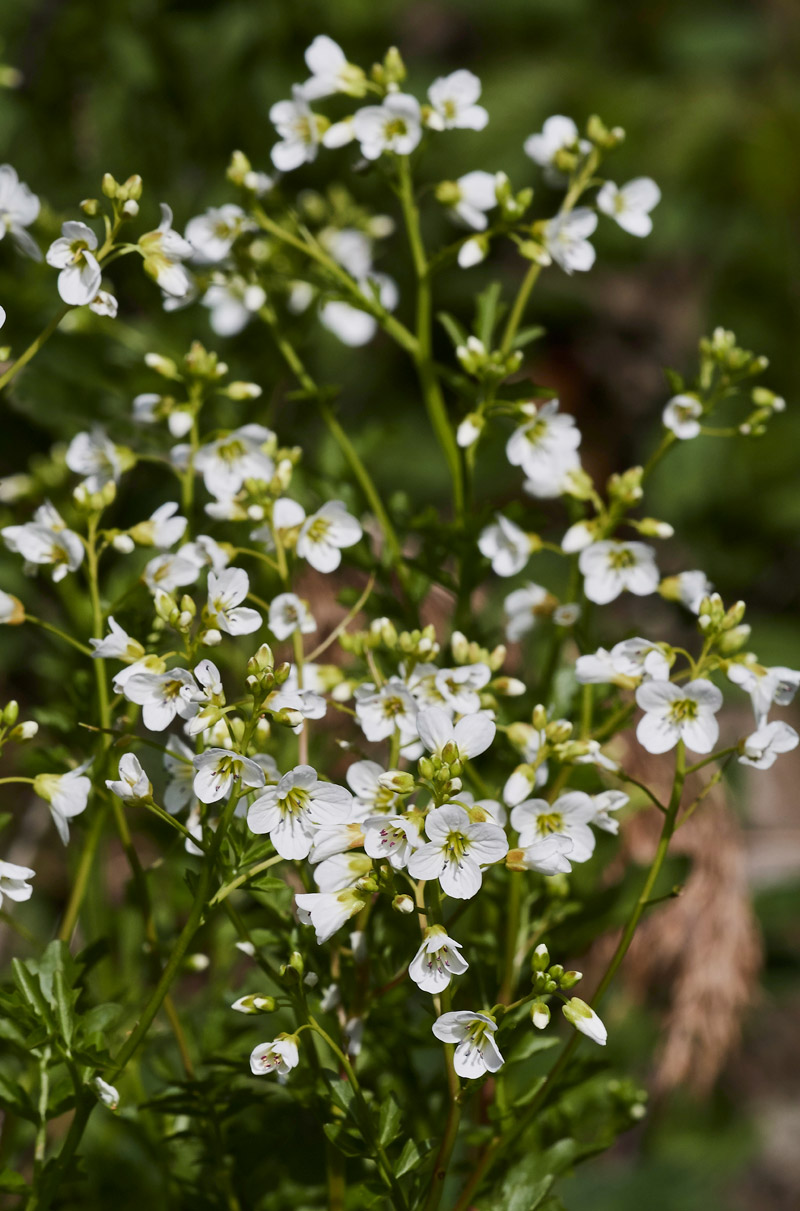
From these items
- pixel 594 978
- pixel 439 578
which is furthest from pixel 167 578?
pixel 594 978

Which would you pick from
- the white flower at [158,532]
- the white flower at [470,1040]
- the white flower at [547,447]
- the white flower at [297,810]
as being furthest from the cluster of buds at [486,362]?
the white flower at [470,1040]

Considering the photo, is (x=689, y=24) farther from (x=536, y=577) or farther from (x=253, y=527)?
(x=253, y=527)

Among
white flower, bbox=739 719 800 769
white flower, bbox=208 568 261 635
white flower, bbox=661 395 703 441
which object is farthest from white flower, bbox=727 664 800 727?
white flower, bbox=208 568 261 635

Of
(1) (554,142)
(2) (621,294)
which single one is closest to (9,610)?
(1) (554,142)

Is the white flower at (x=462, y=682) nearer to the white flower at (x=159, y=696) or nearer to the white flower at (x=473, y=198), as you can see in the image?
the white flower at (x=159, y=696)

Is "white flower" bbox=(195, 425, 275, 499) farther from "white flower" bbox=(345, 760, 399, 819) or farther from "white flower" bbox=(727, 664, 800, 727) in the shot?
"white flower" bbox=(727, 664, 800, 727)

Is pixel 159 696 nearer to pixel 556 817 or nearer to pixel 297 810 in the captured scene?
pixel 297 810
